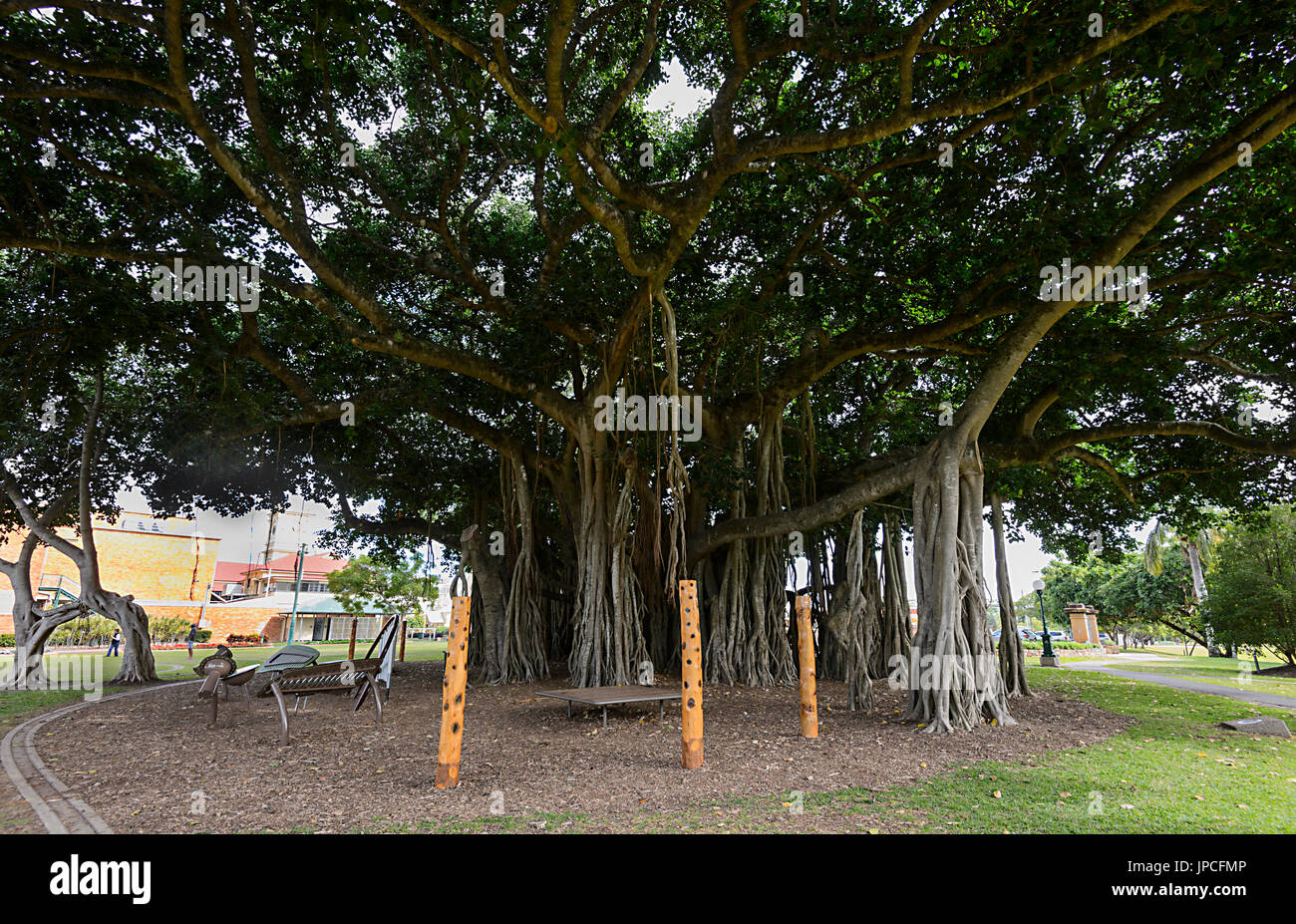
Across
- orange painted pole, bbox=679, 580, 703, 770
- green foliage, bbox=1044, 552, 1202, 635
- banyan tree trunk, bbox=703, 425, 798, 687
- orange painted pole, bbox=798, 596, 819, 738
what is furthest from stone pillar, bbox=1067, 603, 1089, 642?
orange painted pole, bbox=679, 580, 703, 770

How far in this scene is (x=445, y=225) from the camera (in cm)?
793

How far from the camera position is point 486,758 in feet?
15.8

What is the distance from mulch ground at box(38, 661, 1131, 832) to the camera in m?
3.59

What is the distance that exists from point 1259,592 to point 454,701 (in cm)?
1702

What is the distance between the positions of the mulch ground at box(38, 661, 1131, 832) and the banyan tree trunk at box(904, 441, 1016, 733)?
0.31m

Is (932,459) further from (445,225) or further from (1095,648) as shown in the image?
(1095,648)

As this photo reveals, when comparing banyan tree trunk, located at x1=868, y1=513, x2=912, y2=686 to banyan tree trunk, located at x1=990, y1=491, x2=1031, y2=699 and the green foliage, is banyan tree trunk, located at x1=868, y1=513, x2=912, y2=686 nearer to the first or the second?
banyan tree trunk, located at x1=990, y1=491, x2=1031, y2=699

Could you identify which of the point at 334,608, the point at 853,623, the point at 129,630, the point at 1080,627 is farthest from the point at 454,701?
the point at 1080,627

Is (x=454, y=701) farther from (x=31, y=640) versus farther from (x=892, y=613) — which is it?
(x=31, y=640)

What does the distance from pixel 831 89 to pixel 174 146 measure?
7.29 metres

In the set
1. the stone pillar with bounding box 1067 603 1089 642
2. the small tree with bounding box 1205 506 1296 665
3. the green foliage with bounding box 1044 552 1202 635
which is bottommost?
the stone pillar with bounding box 1067 603 1089 642

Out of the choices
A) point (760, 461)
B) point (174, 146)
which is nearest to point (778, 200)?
point (760, 461)

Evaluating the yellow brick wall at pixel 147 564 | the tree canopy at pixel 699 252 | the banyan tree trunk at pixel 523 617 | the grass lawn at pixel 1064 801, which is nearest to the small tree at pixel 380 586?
the yellow brick wall at pixel 147 564

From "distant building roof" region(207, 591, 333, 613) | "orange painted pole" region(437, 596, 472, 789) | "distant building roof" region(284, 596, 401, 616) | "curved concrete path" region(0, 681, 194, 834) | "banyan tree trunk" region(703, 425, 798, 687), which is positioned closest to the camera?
"curved concrete path" region(0, 681, 194, 834)
